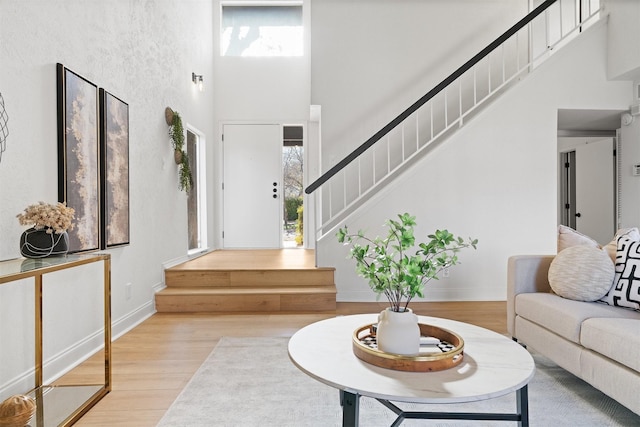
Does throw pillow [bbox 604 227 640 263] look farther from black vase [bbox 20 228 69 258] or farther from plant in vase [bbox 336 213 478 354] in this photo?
black vase [bbox 20 228 69 258]

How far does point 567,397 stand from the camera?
1.99 metres

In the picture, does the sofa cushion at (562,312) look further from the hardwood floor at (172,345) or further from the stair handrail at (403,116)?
the stair handrail at (403,116)

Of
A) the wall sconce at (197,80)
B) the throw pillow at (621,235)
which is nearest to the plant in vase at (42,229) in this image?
the throw pillow at (621,235)

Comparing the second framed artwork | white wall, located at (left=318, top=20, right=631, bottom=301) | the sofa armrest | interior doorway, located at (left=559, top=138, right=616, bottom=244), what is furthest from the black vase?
interior doorway, located at (left=559, top=138, right=616, bottom=244)

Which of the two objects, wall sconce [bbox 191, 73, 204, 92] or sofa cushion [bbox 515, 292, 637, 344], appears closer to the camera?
→ sofa cushion [bbox 515, 292, 637, 344]

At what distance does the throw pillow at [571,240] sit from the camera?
8.09 feet

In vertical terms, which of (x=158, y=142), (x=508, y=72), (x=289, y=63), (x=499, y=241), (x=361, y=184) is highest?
(x=289, y=63)

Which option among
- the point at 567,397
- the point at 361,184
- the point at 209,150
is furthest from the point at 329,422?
the point at 209,150

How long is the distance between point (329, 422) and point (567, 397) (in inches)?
48.9

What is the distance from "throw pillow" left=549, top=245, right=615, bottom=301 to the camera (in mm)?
2195

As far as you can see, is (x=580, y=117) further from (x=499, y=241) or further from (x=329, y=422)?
(x=329, y=422)

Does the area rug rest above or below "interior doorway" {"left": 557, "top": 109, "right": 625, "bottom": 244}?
below

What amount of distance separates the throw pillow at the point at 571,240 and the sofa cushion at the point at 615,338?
0.61 m

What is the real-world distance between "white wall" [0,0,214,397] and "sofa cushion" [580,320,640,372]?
112 inches
